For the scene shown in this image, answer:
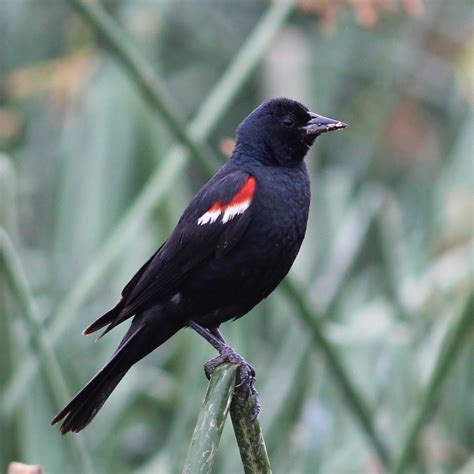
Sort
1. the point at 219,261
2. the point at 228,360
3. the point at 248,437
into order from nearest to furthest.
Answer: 1. the point at 248,437
2. the point at 228,360
3. the point at 219,261

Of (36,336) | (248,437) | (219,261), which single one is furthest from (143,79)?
(248,437)

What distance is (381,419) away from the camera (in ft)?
10.5

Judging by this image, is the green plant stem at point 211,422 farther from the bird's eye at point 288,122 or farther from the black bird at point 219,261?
the bird's eye at point 288,122

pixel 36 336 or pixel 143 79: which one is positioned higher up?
pixel 143 79

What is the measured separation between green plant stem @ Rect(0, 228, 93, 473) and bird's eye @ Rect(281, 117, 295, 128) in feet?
2.39

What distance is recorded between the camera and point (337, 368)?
104 inches

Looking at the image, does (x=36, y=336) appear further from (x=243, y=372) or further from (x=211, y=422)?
(x=211, y=422)

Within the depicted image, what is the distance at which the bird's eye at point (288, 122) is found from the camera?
2734 millimetres

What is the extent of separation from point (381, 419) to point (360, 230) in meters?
0.65

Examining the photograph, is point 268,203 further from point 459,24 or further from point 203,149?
point 459,24

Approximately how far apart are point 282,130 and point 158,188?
43 cm

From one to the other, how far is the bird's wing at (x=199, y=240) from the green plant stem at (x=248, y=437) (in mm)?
458

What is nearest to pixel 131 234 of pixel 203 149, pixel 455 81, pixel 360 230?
pixel 203 149

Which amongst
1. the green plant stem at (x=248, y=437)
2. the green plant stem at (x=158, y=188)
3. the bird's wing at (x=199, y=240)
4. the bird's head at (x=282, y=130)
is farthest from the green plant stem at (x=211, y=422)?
the green plant stem at (x=158, y=188)
